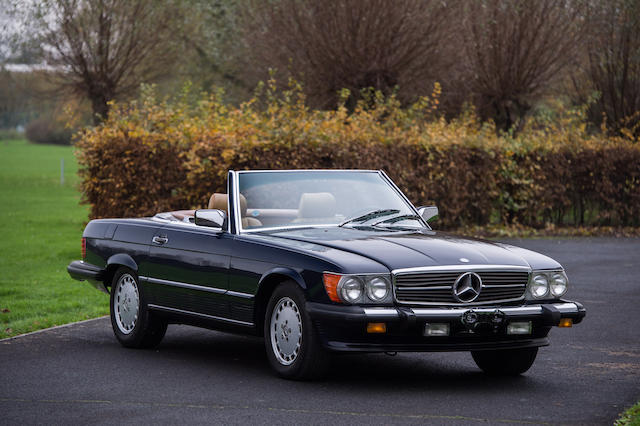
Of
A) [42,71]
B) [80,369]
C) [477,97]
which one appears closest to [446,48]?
[477,97]

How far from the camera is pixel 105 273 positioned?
9.76m

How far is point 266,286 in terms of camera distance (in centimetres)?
774

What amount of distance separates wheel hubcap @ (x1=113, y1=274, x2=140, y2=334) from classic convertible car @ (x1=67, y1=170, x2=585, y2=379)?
13 mm

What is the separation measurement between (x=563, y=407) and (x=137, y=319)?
155 inches

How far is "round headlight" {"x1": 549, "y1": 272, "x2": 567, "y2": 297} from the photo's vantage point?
7.65 m

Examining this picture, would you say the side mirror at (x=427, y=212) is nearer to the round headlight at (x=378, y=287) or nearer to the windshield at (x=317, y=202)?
the windshield at (x=317, y=202)

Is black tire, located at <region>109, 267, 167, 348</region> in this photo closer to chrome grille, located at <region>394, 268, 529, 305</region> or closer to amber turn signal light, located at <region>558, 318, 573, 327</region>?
chrome grille, located at <region>394, 268, 529, 305</region>

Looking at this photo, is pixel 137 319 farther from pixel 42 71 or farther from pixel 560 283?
pixel 42 71

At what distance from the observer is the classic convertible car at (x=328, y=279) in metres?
7.05

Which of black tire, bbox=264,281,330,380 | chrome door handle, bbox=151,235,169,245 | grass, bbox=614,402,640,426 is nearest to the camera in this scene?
grass, bbox=614,402,640,426

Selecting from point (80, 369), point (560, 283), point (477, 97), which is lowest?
point (80, 369)

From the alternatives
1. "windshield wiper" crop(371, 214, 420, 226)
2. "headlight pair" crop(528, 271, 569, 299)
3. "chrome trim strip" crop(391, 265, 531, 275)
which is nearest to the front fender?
"chrome trim strip" crop(391, 265, 531, 275)

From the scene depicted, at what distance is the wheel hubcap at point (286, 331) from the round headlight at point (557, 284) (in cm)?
184

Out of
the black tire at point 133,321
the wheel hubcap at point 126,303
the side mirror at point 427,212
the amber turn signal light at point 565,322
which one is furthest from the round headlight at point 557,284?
the wheel hubcap at point 126,303
